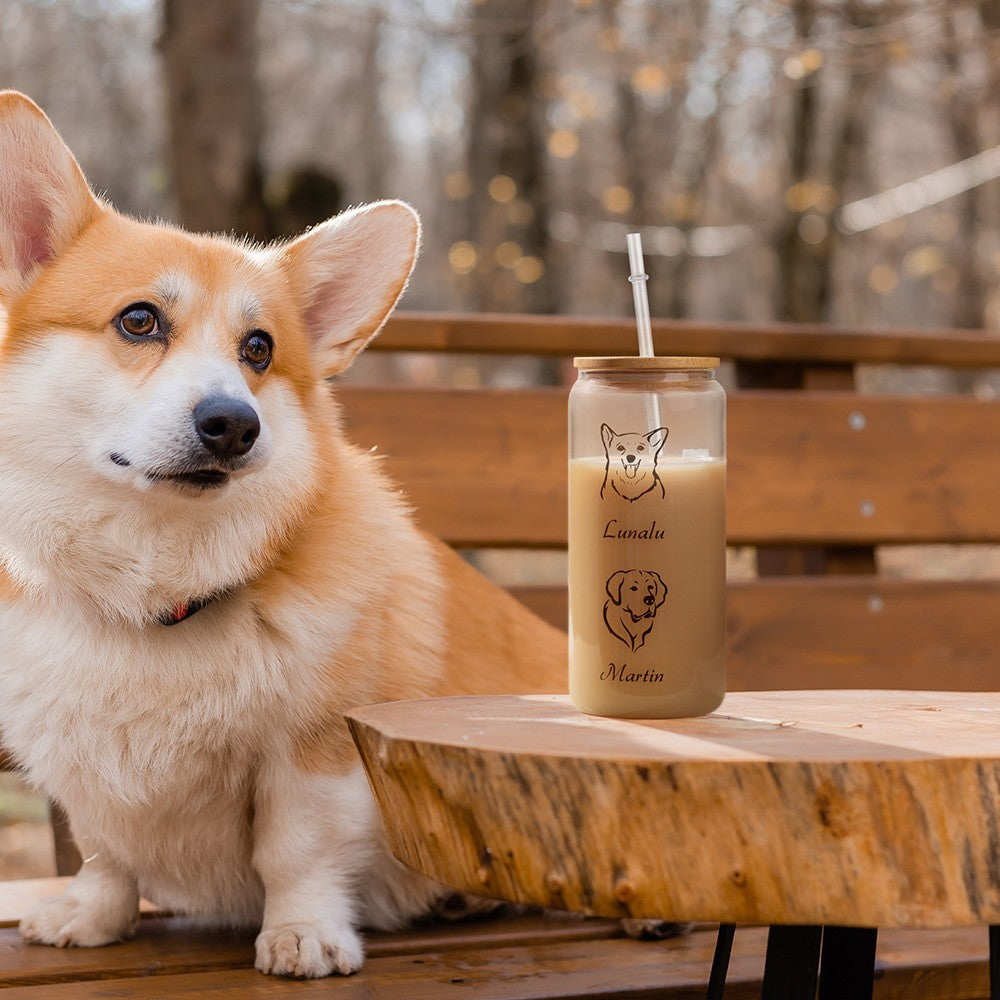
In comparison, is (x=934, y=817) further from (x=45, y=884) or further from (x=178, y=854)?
(x=45, y=884)

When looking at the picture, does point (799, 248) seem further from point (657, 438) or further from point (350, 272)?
point (657, 438)

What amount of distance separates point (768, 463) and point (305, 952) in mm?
1752

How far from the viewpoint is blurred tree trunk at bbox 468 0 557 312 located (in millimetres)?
7262

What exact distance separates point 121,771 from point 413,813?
58 centimetres

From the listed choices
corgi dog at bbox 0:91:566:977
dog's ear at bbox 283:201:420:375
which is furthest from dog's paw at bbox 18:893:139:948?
dog's ear at bbox 283:201:420:375

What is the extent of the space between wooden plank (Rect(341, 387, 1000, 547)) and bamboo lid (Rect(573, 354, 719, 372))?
1.37m

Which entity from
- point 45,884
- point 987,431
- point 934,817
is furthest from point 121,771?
point 987,431

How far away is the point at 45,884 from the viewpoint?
7.45ft

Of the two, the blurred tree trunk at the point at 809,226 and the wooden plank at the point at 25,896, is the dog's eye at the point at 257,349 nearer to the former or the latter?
the wooden plank at the point at 25,896

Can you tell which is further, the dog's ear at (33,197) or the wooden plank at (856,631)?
the wooden plank at (856,631)

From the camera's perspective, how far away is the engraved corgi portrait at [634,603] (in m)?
1.43

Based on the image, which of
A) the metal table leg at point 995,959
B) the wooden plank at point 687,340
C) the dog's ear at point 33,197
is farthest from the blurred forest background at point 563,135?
the metal table leg at point 995,959

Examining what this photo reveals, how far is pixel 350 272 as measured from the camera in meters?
2.03

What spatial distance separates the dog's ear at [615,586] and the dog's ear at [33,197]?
0.95 meters
